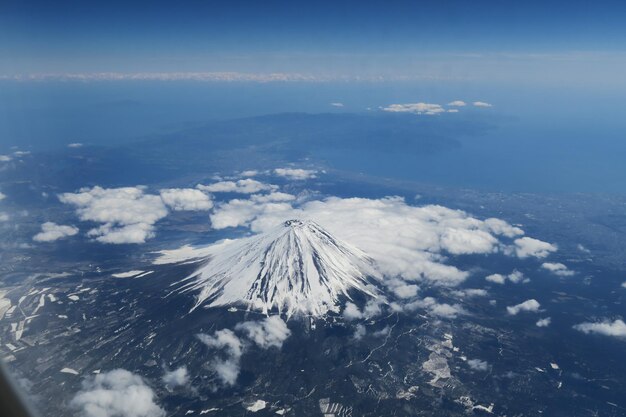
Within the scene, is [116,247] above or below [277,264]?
below

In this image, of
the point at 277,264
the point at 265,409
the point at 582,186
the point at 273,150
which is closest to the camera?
the point at 265,409

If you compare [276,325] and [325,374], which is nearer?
[325,374]

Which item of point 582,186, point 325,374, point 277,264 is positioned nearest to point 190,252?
point 277,264

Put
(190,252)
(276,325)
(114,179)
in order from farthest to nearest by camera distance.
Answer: (114,179) < (190,252) < (276,325)

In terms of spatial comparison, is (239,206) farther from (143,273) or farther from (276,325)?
(276,325)

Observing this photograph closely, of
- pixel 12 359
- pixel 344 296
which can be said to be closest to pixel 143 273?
pixel 12 359

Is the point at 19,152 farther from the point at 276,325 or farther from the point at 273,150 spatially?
the point at 276,325
